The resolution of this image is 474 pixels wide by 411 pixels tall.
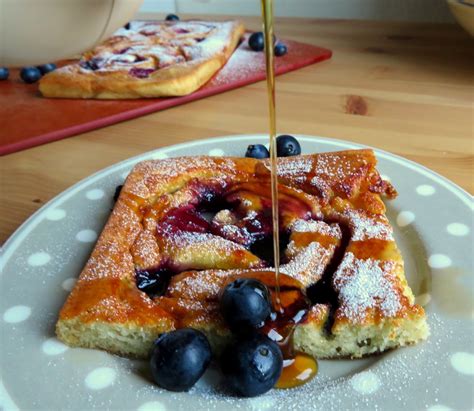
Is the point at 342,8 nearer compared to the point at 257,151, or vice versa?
the point at 257,151

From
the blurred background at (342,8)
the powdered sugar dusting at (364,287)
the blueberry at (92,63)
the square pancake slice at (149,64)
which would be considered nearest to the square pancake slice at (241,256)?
the powdered sugar dusting at (364,287)

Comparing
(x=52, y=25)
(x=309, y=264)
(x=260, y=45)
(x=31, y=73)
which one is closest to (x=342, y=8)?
(x=260, y=45)

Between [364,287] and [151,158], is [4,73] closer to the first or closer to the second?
[151,158]

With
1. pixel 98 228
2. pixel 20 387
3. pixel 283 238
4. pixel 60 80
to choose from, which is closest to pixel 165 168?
pixel 98 228

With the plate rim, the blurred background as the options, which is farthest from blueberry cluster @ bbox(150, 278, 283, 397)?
the blurred background

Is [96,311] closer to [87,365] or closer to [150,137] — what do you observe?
[87,365]

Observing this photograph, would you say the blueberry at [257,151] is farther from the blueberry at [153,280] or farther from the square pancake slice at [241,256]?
the blueberry at [153,280]
